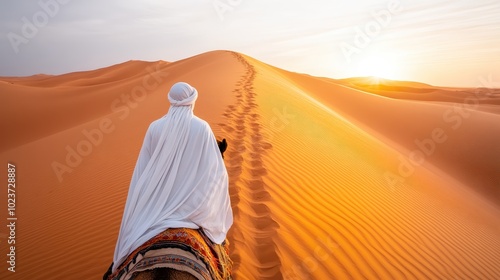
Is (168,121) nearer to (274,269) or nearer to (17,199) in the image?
(274,269)

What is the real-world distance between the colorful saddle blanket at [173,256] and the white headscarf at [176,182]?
0.07 meters

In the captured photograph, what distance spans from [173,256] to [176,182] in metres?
0.61

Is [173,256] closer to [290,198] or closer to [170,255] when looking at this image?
[170,255]

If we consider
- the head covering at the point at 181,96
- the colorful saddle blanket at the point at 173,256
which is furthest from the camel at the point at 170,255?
the head covering at the point at 181,96

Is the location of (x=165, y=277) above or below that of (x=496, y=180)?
above

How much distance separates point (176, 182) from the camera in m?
2.48

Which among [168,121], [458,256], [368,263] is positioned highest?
[168,121]

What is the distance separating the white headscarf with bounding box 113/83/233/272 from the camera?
7.57 feet

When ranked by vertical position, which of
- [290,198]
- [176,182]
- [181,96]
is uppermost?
[181,96]

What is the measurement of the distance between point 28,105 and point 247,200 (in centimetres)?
1871

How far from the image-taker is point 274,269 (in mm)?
3432

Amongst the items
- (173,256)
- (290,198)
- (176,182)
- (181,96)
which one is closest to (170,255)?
(173,256)

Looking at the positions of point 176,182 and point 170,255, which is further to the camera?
point 176,182

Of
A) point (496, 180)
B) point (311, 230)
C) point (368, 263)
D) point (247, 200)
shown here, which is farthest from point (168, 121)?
point (496, 180)
